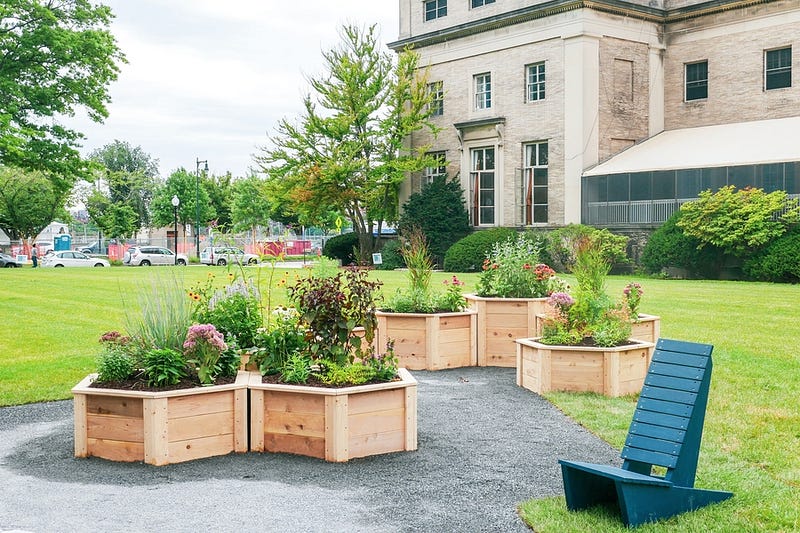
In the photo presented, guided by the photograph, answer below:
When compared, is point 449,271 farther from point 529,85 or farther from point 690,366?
point 690,366

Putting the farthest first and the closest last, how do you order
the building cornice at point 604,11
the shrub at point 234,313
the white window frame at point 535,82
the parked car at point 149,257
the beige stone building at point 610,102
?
the parked car at point 149,257, the white window frame at point 535,82, the building cornice at point 604,11, the beige stone building at point 610,102, the shrub at point 234,313

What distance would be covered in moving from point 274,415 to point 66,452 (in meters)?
1.85

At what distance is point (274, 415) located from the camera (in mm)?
7453

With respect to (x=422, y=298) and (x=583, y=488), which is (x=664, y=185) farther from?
(x=583, y=488)

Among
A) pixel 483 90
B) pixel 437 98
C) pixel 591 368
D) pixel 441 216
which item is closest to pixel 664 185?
pixel 441 216

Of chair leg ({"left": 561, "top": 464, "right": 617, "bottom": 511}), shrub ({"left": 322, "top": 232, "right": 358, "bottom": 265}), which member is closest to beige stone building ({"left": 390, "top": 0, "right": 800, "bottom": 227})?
shrub ({"left": 322, "top": 232, "right": 358, "bottom": 265})

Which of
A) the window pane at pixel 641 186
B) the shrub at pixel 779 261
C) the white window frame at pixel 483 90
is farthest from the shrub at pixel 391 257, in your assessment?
the shrub at pixel 779 261

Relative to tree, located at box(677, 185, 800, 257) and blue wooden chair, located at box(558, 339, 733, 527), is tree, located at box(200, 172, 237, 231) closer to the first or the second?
tree, located at box(677, 185, 800, 257)

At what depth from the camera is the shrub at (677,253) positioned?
30.8 metres

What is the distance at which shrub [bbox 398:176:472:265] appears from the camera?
41.2 m

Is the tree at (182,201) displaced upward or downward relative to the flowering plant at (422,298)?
upward

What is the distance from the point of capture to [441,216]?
41.2 meters

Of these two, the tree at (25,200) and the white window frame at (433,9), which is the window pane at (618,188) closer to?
the white window frame at (433,9)

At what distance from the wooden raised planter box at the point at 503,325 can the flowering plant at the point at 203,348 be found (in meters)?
5.32
